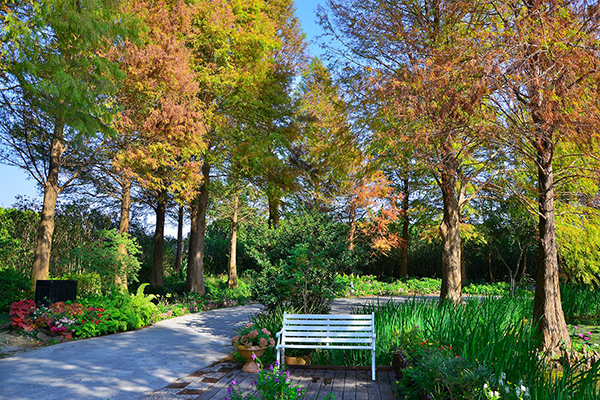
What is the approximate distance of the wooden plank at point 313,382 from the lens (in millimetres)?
4570

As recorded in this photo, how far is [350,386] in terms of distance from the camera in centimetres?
492

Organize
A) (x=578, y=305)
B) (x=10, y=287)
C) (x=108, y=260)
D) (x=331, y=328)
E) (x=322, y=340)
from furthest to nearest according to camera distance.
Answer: (x=578, y=305)
(x=108, y=260)
(x=10, y=287)
(x=331, y=328)
(x=322, y=340)

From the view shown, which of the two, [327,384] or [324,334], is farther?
[324,334]

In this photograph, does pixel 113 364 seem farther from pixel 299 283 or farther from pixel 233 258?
pixel 233 258

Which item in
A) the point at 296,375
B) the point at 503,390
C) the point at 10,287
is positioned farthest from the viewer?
the point at 10,287

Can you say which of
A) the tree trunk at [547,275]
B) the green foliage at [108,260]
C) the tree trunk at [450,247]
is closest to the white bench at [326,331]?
the tree trunk at [547,275]

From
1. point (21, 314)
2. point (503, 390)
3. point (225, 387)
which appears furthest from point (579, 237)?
point (21, 314)

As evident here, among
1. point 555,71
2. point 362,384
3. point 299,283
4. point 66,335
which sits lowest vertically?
point 66,335

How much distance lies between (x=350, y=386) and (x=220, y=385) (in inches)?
59.7

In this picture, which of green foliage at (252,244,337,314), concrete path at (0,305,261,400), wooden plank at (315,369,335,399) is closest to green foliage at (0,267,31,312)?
concrete path at (0,305,261,400)

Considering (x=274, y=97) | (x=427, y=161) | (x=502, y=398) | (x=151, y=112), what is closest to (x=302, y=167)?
(x=274, y=97)

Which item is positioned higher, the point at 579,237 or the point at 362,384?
the point at 579,237

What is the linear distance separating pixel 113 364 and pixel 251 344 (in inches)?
77.9

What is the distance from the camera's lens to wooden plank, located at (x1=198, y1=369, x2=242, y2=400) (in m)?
4.54
